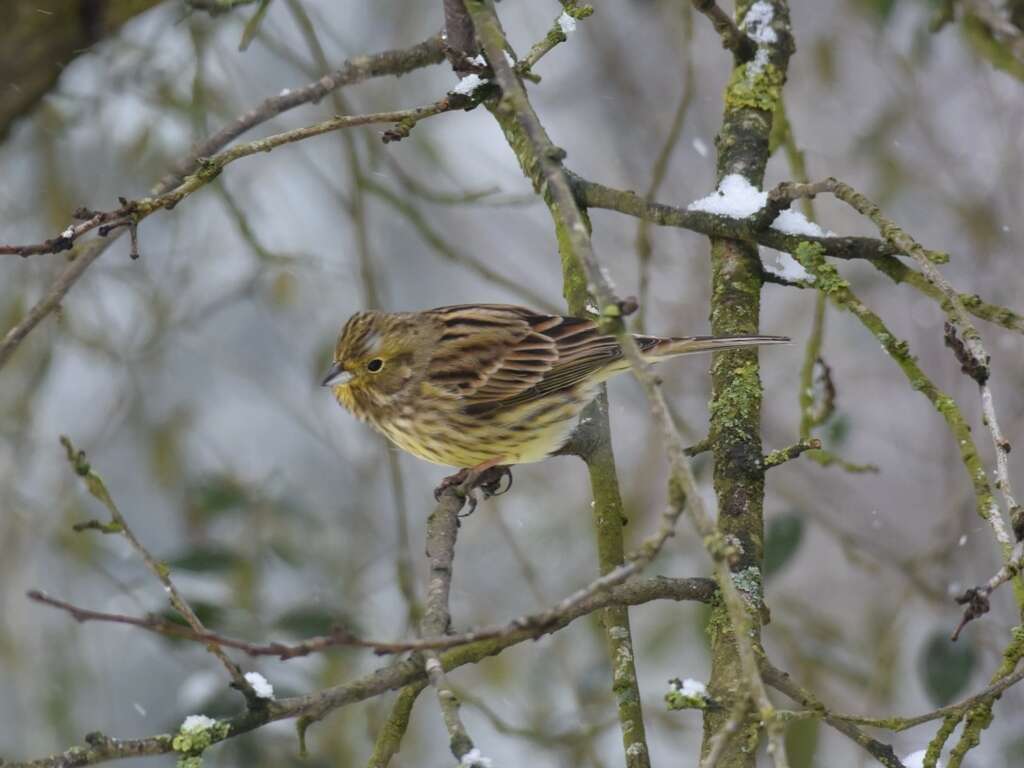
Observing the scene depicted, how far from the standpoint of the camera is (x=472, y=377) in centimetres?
495

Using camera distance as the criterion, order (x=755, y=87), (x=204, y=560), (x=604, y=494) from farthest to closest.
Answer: (x=204, y=560)
(x=755, y=87)
(x=604, y=494)

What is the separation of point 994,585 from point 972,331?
715mm

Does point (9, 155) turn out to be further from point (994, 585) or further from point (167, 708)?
point (994, 585)

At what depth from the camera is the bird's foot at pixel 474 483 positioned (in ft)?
13.0

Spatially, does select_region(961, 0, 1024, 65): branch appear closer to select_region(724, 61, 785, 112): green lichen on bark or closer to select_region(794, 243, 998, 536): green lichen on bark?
select_region(724, 61, 785, 112): green lichen on bark

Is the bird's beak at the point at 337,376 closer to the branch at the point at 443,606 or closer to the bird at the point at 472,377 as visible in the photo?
the bird at the point at 472,377

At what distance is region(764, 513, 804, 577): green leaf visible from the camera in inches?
198

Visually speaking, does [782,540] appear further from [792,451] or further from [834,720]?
[834,720]

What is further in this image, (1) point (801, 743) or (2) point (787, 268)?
(1) point (801, 743)

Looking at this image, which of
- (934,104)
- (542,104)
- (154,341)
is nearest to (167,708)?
(154,341)

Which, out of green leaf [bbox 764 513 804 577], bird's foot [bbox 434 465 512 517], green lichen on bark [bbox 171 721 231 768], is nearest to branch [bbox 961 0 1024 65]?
green leaf [bbox 764 513 804 577]

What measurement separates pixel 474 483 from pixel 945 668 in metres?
2.07

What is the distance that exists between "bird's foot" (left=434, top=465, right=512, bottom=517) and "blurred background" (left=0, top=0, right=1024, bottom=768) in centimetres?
41

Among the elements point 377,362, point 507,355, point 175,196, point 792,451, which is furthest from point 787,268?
point 377,362
